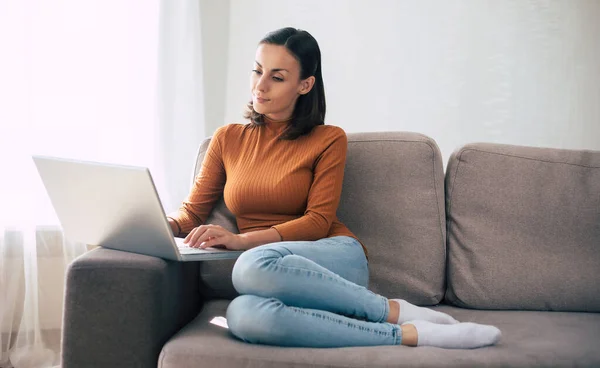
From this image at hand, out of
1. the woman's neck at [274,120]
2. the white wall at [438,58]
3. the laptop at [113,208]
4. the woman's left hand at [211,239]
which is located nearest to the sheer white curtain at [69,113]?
the white wall at [438,58]

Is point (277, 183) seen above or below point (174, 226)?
above

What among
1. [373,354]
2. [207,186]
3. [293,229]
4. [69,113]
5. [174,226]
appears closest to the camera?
[373,354]

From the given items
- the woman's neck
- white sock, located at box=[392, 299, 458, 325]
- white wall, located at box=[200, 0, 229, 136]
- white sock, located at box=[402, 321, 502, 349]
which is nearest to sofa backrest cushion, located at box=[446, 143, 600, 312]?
white sock, located at box=[392, 299, 458, 325]

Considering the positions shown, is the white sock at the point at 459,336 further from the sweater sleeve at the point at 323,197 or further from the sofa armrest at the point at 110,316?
the sofa armrest at the point at 110,316

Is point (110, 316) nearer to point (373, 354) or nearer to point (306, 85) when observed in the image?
point (373, 354)

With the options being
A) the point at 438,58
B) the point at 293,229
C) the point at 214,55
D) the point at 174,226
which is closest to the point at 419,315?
the point at 293,229

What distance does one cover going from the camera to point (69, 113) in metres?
2.67

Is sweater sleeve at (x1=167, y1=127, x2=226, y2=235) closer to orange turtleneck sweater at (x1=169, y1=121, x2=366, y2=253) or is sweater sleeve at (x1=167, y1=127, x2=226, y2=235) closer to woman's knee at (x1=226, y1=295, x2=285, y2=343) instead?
orange turtleneck sweater at (x1=169, y1=121, x2=366, y2=253)

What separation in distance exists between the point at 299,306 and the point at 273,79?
742 millimetres

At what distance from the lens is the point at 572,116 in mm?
3020

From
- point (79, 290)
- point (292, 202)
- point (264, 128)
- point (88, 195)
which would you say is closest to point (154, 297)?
point (79, 290)

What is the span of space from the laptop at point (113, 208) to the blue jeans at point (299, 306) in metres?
0.13

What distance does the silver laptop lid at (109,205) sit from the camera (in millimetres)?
1483

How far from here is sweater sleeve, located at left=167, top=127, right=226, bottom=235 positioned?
2.04 meters
